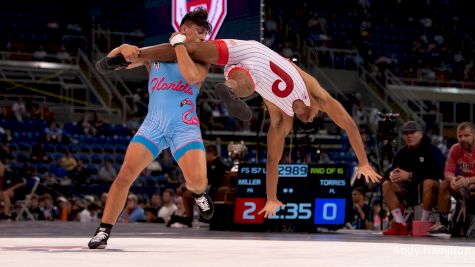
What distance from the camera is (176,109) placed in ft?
21.8

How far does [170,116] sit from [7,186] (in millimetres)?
9230

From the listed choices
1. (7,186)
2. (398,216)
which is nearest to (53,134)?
(7,186)

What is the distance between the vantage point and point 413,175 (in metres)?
10.4

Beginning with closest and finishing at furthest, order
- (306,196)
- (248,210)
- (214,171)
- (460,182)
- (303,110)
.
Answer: (303,110) < (460,182) < (306,196) < (248,210) < (214,171)

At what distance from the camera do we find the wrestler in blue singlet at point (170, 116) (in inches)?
261

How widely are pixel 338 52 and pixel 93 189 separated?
10.1 metres

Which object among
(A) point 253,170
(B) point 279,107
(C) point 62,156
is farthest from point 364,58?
(B) point 279,107

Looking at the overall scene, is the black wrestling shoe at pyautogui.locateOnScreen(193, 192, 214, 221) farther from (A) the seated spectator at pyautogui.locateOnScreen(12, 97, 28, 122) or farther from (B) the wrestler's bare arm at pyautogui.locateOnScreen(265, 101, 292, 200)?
(A) the seated spectator at pyautogui.locateOnScreen(12, 97, 28, 122)

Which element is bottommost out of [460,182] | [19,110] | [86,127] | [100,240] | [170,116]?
[100,240]

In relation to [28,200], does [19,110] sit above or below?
above

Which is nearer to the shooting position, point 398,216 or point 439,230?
point 439,230

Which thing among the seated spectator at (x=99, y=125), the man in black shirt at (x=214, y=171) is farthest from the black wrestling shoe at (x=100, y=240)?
the seated spectator at (x=99, y=125)

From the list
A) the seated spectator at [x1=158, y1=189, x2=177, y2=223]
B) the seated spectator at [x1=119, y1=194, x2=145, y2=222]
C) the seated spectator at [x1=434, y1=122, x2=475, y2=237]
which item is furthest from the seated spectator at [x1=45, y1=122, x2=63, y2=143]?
the seated spectator at [x1=434, y1=122, x2=475, y2=237]

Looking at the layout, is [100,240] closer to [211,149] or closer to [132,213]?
[211,149]
